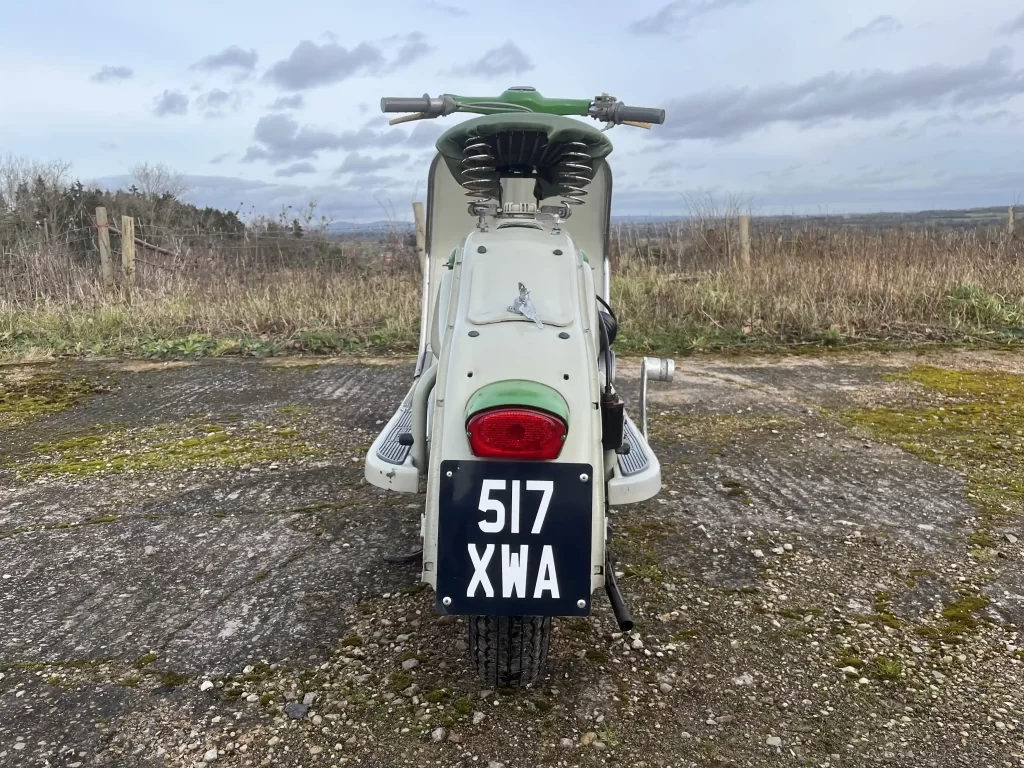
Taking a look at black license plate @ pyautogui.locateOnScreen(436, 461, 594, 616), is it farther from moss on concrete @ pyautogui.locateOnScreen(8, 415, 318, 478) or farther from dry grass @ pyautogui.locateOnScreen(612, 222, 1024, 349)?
dry grass @ pyautogui.locateOnScreen(612, 222, 1024, 349)

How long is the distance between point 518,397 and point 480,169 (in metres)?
0.95

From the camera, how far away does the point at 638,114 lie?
2834 mm

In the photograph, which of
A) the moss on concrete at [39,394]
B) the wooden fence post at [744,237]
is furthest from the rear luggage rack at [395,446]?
the wooden fence post at [744,237]

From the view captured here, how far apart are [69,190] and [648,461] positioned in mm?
15921

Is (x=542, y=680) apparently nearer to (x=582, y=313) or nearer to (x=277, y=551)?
(x=582, y=313)

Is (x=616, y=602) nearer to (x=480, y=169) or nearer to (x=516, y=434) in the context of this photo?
(x=516, y=434)

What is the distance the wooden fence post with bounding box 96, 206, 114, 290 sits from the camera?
25.4ft

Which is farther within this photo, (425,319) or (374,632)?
(425,319)

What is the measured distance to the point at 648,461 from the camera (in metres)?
1.96

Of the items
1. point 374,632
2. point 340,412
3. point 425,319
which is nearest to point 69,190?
point 340,412

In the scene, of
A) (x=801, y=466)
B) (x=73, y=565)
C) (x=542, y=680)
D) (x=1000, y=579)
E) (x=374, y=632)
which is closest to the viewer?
(x=542, y=680)

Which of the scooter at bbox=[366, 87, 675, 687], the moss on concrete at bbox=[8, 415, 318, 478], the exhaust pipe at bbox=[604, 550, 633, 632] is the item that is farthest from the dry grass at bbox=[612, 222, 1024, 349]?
the exhaust pipe at bbox=[604, 550, 633, 632]

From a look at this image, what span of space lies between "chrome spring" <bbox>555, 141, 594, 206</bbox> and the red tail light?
88cm

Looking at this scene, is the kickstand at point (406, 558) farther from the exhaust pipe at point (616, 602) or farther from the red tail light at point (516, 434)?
the red tail light at point (516, 434)
